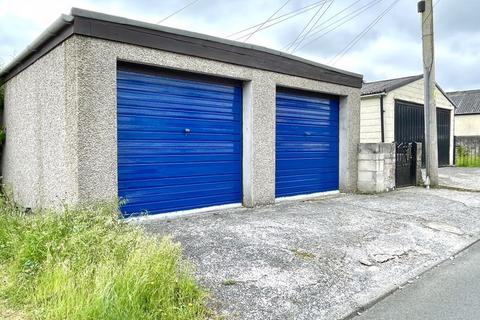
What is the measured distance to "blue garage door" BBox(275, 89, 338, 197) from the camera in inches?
342

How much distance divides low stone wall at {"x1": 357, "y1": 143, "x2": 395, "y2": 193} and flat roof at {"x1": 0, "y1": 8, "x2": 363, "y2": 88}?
2293mm

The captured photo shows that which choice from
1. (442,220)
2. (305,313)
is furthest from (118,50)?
(442,220)

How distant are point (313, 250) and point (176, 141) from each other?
3204mm

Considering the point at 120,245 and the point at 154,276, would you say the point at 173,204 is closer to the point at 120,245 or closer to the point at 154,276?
the point at 120,245

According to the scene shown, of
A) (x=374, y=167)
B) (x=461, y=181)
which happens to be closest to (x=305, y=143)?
(x=374, y=167)

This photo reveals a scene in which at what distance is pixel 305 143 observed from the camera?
9.24m

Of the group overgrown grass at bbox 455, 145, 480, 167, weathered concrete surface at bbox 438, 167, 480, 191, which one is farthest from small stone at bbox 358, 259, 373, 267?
overgrown grass at bbox 455, 145, 480, 167

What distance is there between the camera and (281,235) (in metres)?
5.69

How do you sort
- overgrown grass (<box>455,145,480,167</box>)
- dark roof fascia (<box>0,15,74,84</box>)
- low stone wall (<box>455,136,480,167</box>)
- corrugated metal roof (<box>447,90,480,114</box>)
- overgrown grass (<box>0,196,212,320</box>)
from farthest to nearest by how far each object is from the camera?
1. corrugated metal roof (<box>447,90,480,114</box>)
2. low stone wall (<box>455,136,480,167</box>)
3. overgrown grass (<box>455,145,480,167</box>)
4. dark roof fascia (<box>0,15,74,84</box>)
5. overgrown grass (<box>0,196,212,320</box>)

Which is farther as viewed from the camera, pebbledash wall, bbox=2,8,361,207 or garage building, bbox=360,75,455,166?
garage building, bbox=360,75,455,166

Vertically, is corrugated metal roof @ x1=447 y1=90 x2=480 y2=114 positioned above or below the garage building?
above

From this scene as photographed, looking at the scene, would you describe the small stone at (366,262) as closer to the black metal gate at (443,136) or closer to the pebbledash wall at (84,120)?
the pebbledash wall at (84,120)

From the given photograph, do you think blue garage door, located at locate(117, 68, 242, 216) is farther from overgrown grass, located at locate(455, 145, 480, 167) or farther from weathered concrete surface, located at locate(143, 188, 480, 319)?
overgrown grass, located at locate(455, 145, 480, 167)

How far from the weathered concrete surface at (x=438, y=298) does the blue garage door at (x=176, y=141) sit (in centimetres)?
413
